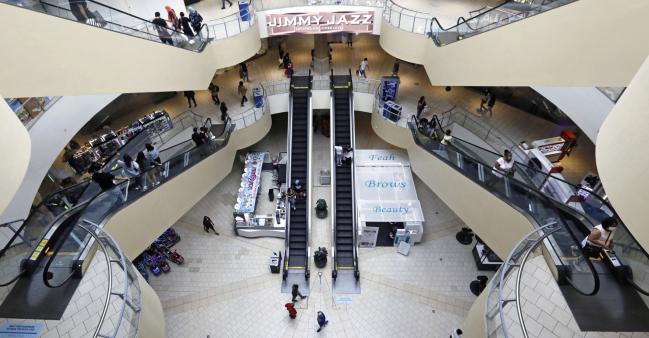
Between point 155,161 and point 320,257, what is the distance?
630cm

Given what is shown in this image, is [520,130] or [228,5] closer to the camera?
[520,130]

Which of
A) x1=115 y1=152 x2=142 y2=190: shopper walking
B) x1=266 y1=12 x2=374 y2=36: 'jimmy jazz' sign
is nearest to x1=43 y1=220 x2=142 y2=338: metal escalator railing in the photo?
x1=115 y1=152 x2=142 y2=190: shopper walking

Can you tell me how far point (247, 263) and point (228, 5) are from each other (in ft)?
37.0

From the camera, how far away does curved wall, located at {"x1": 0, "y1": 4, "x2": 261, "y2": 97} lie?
6.75 m

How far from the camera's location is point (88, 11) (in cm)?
800

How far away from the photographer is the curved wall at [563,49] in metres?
6.15

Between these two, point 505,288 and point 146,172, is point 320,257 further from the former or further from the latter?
point 505,288

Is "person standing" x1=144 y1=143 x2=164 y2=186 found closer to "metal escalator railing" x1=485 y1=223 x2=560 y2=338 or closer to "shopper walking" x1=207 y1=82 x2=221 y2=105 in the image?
"shopper walking" x1=207 y1=82 x2=221 y2=105

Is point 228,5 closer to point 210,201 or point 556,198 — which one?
point 210,201

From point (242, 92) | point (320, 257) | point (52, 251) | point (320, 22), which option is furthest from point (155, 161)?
point (320, 22)

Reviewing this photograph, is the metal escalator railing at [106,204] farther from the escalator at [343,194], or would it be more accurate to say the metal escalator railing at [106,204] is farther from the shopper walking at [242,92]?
the escalator at [343,194]

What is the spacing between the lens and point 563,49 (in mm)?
7363

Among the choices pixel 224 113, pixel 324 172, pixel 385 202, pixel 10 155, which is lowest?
pixel 324 172

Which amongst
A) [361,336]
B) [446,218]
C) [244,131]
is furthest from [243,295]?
[446,218]
